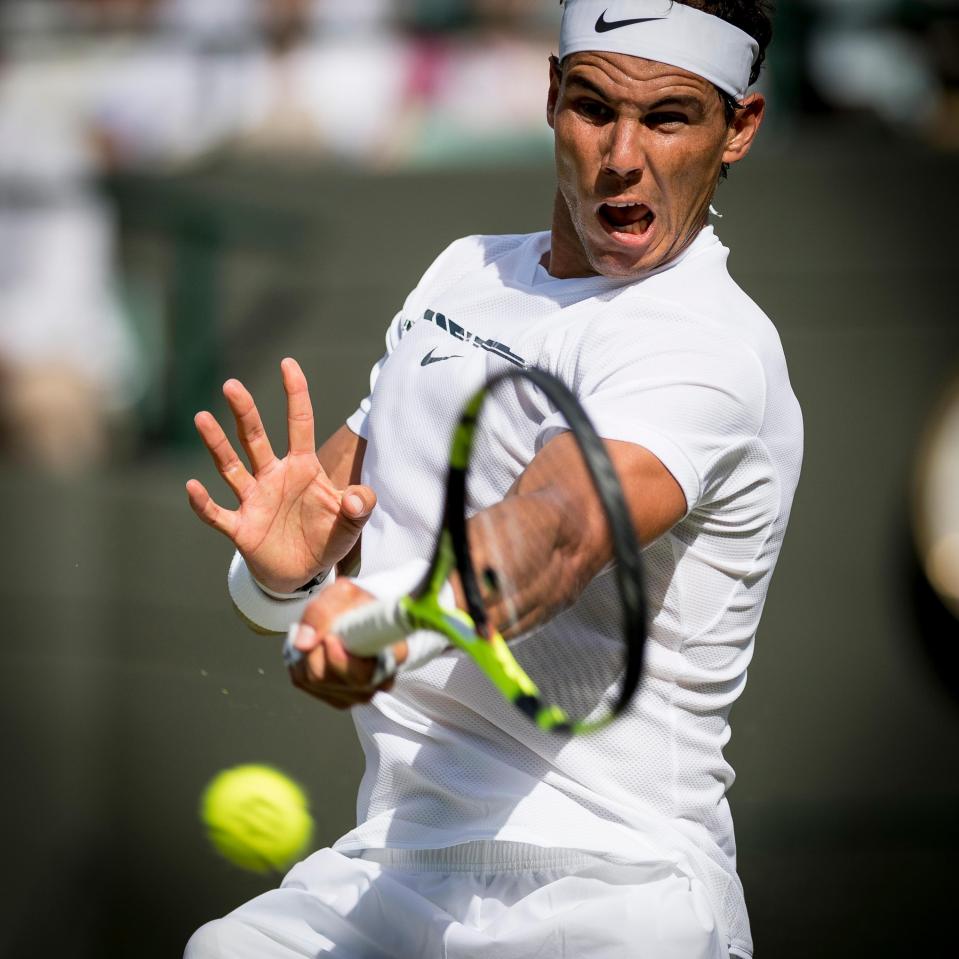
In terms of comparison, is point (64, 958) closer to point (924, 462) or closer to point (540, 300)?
point (924, 462)

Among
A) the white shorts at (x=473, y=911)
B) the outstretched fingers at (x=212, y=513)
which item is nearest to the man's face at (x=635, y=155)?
the outstretched fingers at (x=212, y=513)

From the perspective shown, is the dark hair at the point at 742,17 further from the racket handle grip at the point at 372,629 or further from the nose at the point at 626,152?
the racket handle grip at the point at 372,629

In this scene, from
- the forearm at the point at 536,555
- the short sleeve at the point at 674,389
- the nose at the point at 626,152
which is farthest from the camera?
the nose at the point at 626,152

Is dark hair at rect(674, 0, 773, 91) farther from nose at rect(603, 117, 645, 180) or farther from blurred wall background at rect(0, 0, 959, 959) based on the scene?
blurred wall background at rect(0, 0, 959, 959)

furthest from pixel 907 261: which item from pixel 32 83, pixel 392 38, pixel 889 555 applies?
pixel 32 83

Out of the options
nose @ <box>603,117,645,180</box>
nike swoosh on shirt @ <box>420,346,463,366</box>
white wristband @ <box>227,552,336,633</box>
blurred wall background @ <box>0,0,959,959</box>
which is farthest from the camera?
blurred wall background @ <box>0,0,959,959</box>

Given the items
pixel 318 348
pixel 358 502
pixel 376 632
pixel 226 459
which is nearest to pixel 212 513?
pixel 226 459

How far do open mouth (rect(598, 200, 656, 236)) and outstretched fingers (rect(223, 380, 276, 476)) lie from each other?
0.52m

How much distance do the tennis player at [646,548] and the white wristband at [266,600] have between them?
0.12m

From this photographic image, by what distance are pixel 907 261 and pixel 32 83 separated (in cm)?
341

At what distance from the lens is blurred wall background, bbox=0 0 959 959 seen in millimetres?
4473

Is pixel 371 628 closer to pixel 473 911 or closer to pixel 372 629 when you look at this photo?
pixel 372 629

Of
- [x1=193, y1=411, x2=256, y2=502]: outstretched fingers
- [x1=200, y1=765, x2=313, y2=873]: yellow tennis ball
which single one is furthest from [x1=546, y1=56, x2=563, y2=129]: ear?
[x1=200, y1=765, x2=313, y2=873]: yellow tennis ball

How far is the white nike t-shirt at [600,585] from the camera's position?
1.78 meters
